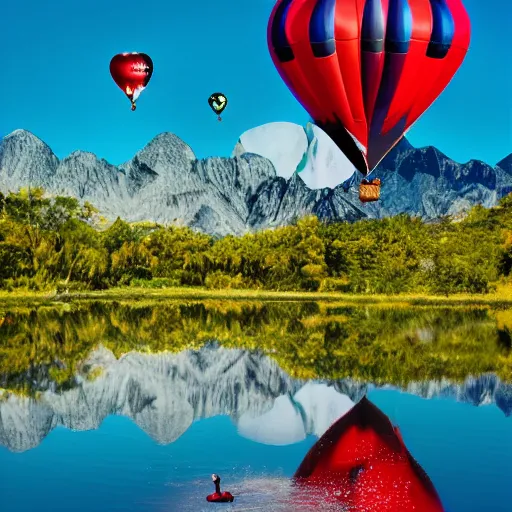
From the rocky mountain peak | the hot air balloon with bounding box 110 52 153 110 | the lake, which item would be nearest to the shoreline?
the lake

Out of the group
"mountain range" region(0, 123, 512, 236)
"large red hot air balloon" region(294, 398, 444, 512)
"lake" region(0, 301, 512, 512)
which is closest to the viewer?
"large red hot air balloon" region(294, 398, 444, 512)

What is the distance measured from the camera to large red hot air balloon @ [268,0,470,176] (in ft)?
52.7

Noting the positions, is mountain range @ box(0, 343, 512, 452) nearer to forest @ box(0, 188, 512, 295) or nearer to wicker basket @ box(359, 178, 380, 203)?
wicker basket @ box(359, 178, 380, 203)

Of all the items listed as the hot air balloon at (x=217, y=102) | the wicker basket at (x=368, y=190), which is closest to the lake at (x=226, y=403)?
A: the wicker basket at (x=368, y=190)

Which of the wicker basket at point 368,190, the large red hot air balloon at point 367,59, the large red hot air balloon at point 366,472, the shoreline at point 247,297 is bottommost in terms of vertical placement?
the large red hot air balloon at point 366,472

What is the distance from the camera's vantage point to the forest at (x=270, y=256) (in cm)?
3625

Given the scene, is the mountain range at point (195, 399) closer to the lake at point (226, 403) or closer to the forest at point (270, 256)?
the lake at point (226, 403)

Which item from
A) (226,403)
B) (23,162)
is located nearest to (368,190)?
(226,403)

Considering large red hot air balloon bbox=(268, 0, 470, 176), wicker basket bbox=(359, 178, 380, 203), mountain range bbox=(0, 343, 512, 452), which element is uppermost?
large red hot air balloon bbox=(268, 0, 470, 176)

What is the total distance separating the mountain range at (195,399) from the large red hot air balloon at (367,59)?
3.71 meters

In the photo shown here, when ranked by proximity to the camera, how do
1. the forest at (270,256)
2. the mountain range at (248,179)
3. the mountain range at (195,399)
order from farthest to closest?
the mountain range at (248,179) → the forest at (270,256) → the mountain range at (195,399)

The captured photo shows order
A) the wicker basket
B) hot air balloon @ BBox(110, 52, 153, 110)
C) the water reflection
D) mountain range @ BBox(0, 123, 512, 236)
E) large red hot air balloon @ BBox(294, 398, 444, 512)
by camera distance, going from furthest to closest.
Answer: mountain range @ BBox(0, 123, 512, 236) < hot air balloon @ BBox(110, 52, 153, 110) < the water reflection < the wicker basket < large red hot air balloon @ BBox(294, 398, 444, 512)

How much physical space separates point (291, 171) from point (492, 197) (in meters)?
12.0

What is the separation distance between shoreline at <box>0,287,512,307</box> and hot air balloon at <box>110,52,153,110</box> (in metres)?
10.6
